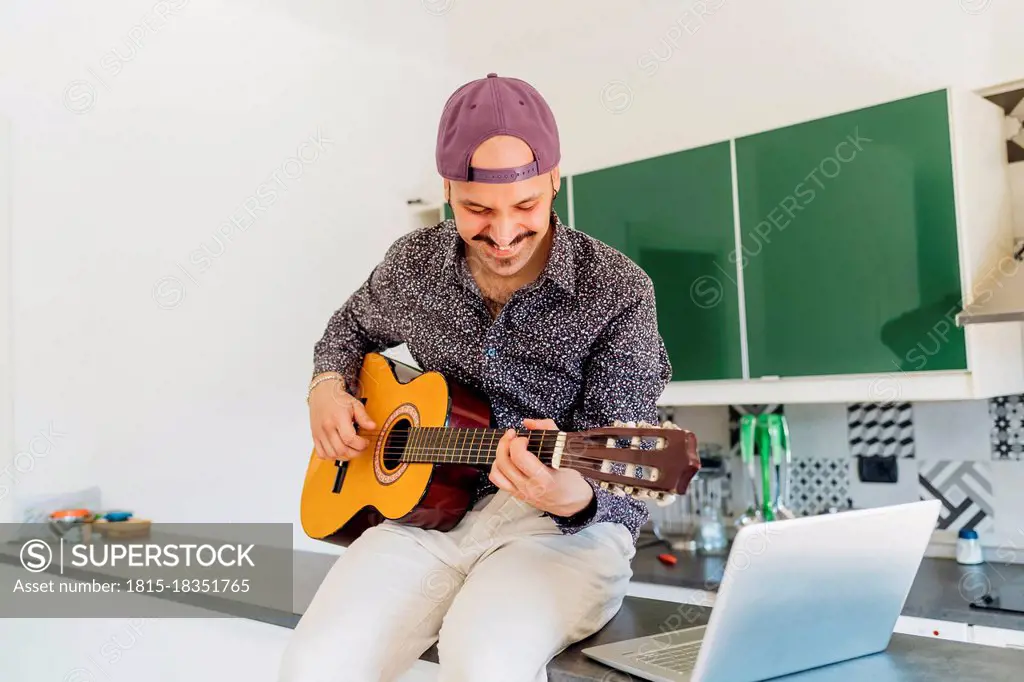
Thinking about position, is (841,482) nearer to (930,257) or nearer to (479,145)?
(930,257)

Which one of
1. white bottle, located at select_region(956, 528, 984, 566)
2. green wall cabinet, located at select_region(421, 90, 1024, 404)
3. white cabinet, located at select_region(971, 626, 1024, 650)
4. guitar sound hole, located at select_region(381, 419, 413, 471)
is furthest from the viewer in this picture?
white bottle, located at select_region(956, 528, 984, 566)

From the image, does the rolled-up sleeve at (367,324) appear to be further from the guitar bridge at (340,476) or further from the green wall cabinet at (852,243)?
the green wall cabinet at (852,243)

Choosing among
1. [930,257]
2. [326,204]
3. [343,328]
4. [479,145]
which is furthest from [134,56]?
[930,257]

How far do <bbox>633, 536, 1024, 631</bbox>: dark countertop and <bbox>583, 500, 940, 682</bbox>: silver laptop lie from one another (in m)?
0.76

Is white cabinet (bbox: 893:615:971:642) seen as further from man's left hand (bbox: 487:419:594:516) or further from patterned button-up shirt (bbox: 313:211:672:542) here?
man's left hand (bbox: 487:419:594:516)

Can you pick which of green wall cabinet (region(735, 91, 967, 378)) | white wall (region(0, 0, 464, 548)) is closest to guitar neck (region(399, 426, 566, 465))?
green wall cabinet (region(735, 91, 967, 378))

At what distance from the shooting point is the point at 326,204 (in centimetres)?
321

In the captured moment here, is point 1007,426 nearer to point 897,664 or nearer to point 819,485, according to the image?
point 819,485

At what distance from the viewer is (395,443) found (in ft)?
4.98

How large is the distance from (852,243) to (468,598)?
1532 millimetres

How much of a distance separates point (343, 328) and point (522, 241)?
53 centimetres

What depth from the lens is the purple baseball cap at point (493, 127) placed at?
1.30 m

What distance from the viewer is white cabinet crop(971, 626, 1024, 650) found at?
5.74 feet

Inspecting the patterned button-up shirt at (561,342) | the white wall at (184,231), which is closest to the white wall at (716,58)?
the white wall at (184,231)
